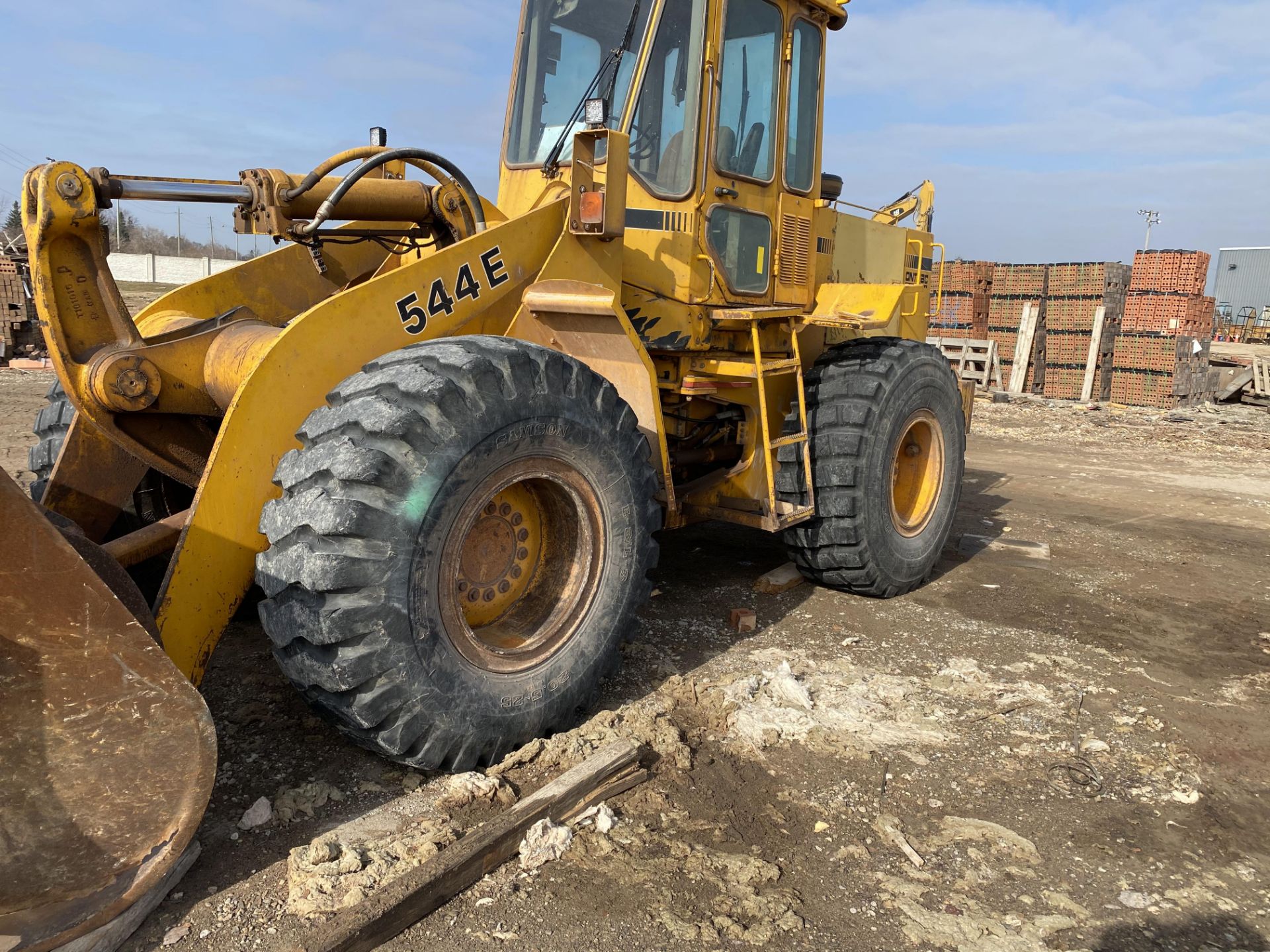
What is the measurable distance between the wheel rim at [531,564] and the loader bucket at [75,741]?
3.73 feet

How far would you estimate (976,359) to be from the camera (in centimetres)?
1884

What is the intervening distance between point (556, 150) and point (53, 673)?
11.0 feet

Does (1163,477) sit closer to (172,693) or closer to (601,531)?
(601,531)

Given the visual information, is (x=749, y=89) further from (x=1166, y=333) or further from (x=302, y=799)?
(x=1166, y=333)

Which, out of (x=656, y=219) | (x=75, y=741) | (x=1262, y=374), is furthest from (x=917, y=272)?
(x=1262, y=374)

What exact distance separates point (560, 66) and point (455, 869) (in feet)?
12.9

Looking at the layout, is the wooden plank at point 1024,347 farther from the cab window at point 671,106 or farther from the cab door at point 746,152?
the cab window at point 671,106

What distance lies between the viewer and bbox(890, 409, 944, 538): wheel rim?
5.82 meters

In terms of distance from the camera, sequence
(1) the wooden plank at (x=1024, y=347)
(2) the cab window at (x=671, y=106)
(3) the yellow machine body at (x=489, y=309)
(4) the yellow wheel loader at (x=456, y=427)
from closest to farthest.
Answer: (4) the yellow wheel loader at (x=456, y=427), (3) the yellow machine body at (x=489, y=309), (2) the cab window at (x=671, y=106), (1) the wooden plank at (x=1024, y=347)

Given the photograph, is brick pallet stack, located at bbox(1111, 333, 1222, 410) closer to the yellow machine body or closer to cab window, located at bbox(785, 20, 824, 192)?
the yellow machine body

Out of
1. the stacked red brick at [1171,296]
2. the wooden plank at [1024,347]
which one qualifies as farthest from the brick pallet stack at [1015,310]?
the stacked red brick at [1171,296]

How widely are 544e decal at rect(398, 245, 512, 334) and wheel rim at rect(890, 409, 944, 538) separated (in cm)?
299

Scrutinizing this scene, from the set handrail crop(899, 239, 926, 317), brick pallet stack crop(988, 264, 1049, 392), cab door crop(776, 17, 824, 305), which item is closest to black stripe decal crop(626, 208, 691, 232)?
cab door crop(776, 17, 824, 305)

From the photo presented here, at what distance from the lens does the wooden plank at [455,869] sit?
2373 mm
